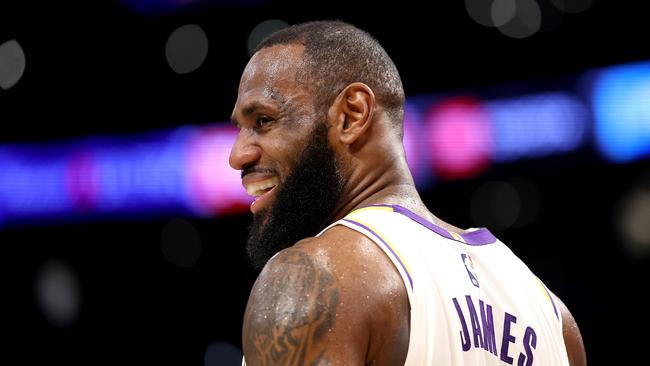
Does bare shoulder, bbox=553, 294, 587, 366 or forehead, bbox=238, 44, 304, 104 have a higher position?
forehead, bbox=238, 44, 304, 104

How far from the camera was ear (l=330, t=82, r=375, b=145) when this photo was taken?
1.88 m

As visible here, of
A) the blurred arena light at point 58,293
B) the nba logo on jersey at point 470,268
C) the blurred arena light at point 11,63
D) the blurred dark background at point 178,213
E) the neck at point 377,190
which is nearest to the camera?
the nba logo on jersey at point 470,268

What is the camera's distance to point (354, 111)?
1.90 m

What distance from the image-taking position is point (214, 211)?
672cm

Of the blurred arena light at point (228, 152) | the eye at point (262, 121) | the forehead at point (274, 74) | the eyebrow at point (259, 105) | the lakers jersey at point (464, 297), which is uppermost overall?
the forehead at point (274, 74)

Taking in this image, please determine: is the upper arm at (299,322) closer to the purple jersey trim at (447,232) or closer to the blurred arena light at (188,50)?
the purple jersey trim at (447,232)

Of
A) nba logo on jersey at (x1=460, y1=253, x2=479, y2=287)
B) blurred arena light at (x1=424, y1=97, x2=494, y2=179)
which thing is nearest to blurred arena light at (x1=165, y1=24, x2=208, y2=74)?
blurred arena light at (x1=424, y1=97, x2=494, y2=179)

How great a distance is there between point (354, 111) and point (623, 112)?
439 centimetres

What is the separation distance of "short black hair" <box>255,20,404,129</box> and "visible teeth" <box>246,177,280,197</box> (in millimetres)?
194

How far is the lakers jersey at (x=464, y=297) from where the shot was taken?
154 centimetres

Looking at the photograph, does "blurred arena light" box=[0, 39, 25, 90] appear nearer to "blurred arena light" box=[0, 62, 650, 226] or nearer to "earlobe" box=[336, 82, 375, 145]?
"blurred arena light" box=[0, 62, 650, 226]

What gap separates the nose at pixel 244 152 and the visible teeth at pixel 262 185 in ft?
0.15

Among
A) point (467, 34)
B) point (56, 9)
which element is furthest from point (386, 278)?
point (56, 9)

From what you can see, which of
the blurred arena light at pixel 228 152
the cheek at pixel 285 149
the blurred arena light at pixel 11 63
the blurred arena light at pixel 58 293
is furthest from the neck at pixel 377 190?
the blurred arena light at pixel 11 63
